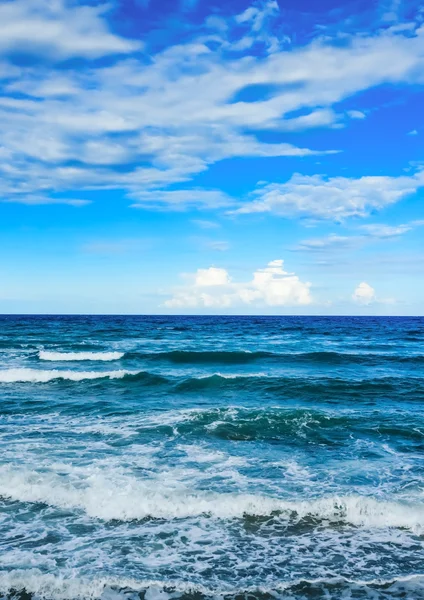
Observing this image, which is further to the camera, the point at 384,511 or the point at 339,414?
the point at 339,414

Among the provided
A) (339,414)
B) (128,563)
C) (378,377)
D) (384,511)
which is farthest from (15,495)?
(378,377)

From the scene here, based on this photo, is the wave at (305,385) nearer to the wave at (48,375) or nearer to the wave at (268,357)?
the wave at (48,375)

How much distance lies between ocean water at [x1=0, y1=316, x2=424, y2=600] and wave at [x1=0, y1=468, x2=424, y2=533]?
32 millimetres

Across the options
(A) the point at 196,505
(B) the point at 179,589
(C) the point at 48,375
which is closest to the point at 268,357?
(C) the point at 48,375

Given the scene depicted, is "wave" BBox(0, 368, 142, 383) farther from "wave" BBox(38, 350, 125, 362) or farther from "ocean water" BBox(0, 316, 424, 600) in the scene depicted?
"wave" BBox(38, 350, 125, 362)

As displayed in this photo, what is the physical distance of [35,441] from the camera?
41.3 feet

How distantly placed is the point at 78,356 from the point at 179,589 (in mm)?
25950

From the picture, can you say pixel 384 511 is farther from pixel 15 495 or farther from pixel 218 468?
pixel 15 495

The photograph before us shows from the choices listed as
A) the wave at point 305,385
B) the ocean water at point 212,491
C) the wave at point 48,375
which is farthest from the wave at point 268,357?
the ocean water at point 212,491

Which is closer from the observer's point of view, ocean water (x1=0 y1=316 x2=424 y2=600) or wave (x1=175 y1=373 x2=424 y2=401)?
ocean water (x1=0 y1=316 x2=424 y2=600)

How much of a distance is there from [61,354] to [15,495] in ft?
73.6

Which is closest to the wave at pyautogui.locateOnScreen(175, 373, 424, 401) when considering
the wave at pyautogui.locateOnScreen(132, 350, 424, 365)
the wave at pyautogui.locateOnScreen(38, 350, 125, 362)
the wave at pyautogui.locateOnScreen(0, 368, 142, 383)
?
the wave at pyautogui.locateOnScreen(0, 368, 142, 383)

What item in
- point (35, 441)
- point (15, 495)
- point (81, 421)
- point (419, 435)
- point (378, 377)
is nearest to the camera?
point (15, 495)

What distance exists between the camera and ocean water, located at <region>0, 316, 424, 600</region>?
255 inches
